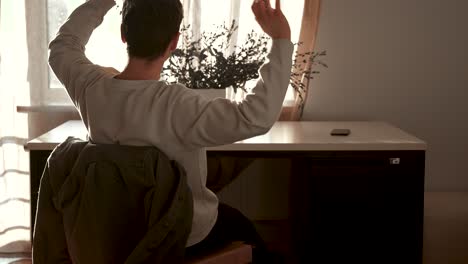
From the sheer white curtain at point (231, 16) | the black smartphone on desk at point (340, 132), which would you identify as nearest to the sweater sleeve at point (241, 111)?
the black smartphone on desk at point (340, 132)

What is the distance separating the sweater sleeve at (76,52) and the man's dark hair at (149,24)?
0.45ft

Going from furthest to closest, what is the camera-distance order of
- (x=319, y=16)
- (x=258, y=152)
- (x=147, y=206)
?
(x=319, y=16) → (x=258, y=152) → (x=147, y=206)

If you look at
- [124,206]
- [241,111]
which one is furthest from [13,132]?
[241,111]

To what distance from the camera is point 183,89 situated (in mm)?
1771

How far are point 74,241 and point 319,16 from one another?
1.68 m

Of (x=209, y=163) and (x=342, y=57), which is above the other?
(x=342, y=57)

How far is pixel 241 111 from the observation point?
169cm

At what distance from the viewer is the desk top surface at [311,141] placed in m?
2.50

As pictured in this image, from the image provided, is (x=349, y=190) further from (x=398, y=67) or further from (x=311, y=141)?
(x=398, y=67)

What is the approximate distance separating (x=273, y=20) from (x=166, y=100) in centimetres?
28

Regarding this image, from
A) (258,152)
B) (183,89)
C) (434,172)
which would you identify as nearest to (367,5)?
(434,172)

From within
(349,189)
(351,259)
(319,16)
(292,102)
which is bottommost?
(351,259)

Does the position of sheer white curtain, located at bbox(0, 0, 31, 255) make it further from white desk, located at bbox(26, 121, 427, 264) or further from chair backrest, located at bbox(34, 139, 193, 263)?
chair backrest, located at bbox(34, 139, 193, 263)

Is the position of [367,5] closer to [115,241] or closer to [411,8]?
[411,8]
